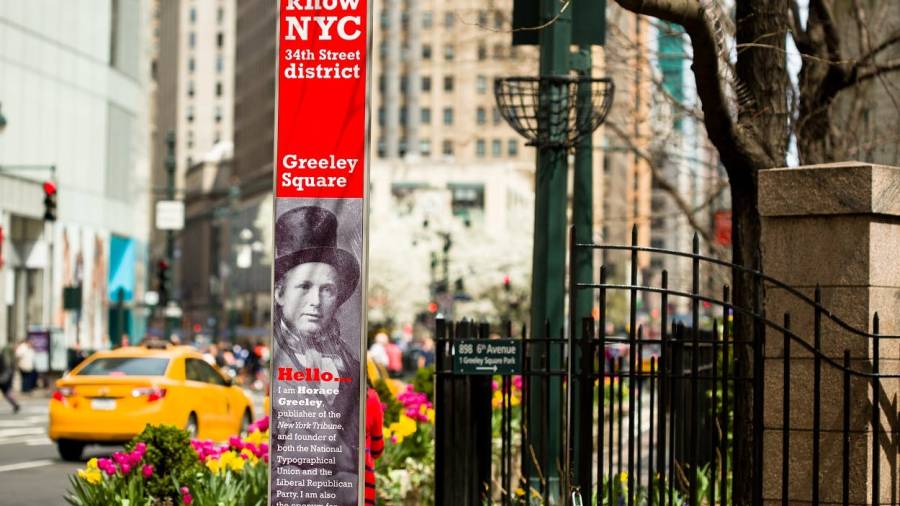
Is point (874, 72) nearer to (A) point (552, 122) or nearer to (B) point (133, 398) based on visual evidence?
(A) point (552, 122)

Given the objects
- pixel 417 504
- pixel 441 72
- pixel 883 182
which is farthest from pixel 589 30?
pixel 441 72

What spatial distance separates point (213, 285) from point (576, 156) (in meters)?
153

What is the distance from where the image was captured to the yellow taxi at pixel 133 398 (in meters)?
22.2

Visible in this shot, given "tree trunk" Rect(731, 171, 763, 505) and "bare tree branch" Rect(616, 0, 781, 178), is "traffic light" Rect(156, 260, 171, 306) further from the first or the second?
"bare tree branch" Rect(616, 0, 781, 178)

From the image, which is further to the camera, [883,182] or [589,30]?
[589,30]

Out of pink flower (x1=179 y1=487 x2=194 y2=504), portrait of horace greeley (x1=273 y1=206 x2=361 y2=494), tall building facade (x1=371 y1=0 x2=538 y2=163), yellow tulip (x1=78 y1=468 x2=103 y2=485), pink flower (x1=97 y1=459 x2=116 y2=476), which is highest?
tall building facade (x1=371 y1=0 x2=538 y2=163)

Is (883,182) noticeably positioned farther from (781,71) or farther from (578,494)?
(781,71)

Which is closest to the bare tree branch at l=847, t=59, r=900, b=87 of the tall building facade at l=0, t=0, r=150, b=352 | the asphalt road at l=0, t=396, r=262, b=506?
the asphalt road at l=0, t=396, r=262, b=506

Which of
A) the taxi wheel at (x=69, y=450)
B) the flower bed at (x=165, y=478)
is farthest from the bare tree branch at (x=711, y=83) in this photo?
the taxi wheel at (x=69, y=450)

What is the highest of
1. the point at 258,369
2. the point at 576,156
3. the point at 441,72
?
the point at 441,72

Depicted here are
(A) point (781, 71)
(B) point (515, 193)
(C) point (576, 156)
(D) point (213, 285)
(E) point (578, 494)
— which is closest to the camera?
(E) point (578, 494)

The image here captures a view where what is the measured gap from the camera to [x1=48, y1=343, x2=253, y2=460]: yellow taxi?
22.2 metres

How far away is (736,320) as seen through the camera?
9711 mm

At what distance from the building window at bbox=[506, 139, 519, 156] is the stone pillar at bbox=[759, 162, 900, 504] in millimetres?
132587
